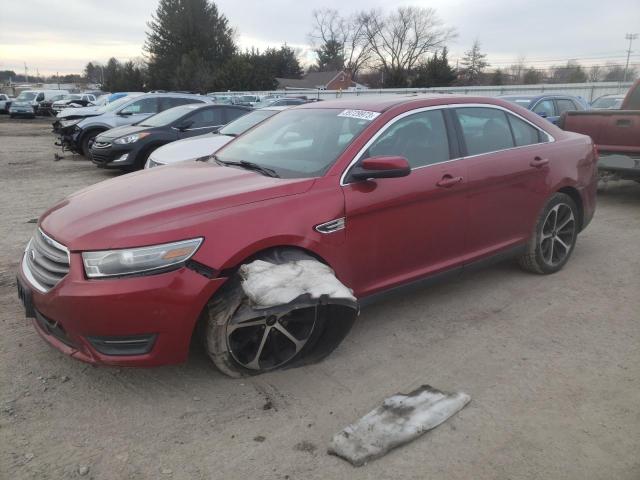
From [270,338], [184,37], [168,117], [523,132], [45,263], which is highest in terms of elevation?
[184,37]

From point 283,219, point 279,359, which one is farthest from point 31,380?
point 283,219

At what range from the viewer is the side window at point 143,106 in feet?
44.1

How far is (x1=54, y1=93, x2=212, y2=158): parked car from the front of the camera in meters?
13.1

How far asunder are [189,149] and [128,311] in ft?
18.8

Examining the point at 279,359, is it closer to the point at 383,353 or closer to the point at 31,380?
the point at 383,353

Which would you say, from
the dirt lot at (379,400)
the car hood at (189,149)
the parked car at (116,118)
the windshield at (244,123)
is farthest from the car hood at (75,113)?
the dirt lot at (379,400)

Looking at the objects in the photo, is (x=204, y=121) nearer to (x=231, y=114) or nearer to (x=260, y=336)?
(x=231, y=114)

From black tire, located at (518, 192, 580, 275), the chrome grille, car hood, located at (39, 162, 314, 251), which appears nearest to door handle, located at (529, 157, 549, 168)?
black tire, located at (518, 192, 580, 275)

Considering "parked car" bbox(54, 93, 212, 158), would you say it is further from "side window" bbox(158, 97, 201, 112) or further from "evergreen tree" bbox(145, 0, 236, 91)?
"evergreen tree" bbox(145, 0, 236, 91)

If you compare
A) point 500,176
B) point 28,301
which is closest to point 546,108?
point 500,176

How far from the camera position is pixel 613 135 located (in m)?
7.80

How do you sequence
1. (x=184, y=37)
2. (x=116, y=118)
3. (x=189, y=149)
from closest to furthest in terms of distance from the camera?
1. (x=189, y=149)
2. (x=116, y=118)
3. (x=184, y=37)

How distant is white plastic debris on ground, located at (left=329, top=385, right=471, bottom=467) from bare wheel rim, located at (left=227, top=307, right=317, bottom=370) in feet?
2.09

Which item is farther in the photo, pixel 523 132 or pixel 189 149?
pixel 189 149
